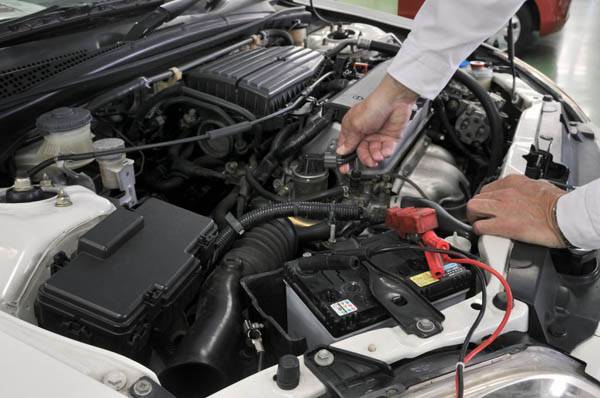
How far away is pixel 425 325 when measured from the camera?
0.87 metres

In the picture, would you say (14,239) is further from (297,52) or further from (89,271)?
(297,52)

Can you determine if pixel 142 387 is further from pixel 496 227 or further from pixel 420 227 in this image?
pixel 496 227

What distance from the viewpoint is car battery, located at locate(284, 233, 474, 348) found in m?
0.93

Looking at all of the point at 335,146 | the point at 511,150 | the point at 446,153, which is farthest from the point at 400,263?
the point at 446,153

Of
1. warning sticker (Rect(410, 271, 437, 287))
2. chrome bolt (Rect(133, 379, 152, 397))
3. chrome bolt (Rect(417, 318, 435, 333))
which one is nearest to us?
chrome bolt (Rect(133, 379, 152, 397))

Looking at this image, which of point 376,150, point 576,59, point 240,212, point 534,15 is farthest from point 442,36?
Answer: point 576,59

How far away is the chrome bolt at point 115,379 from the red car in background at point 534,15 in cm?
458

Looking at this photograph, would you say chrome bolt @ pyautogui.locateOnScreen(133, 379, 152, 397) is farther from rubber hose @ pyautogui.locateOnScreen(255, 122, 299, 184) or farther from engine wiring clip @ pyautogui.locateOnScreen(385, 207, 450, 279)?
rubber hose @ pyautogui.locateOnScreen(255, 122, 299, 184)

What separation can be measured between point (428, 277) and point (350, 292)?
152mm

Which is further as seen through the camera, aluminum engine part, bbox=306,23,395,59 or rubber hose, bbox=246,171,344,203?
aluminum engine part, bbox=306,23,395,59

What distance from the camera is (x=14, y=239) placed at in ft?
3.07

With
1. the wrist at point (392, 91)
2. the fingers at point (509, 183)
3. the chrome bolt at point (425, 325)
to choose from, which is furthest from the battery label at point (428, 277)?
the wrist at point (392, 91)

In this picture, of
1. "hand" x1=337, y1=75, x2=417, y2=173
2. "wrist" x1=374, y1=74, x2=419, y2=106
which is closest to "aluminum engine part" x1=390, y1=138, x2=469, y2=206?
"hand" x1=337, y1=75, x2=417, y2=173

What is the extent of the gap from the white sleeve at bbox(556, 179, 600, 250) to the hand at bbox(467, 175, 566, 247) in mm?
23
